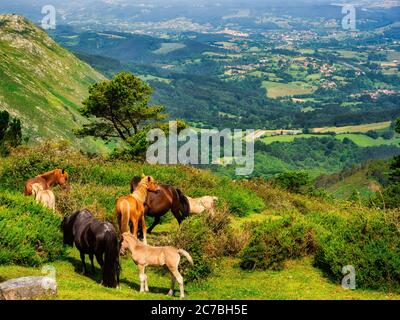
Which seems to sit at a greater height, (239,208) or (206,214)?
(206,214)

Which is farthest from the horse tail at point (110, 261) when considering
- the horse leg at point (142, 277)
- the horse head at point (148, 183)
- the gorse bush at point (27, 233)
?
the horse head at point (148, 183)

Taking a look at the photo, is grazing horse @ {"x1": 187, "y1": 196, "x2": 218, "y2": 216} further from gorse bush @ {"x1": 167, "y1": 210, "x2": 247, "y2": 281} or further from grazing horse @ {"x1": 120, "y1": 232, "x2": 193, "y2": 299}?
grazing horse @ {"x1": 120, "y1": 232, "x2": 193, "y2": 299}

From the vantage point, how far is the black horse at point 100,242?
41.1 feet

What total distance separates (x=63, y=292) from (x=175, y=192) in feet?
22.4

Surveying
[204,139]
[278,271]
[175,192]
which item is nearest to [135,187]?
[175,192]

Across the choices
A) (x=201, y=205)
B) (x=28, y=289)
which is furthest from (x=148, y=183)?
(x=28, y=289)

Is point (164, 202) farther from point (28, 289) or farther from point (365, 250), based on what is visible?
point (28, 289)

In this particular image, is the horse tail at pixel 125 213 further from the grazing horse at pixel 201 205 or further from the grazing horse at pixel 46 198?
the grazing horse at pixel 201 205

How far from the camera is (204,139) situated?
172 m

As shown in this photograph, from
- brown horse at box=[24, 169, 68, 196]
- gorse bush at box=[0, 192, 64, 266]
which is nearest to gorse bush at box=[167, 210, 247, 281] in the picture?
gorse bush at box=[0, 192, 64, 266]

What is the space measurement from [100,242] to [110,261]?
55 cm

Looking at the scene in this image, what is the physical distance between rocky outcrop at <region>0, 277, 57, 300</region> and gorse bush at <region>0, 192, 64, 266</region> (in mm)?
3407
